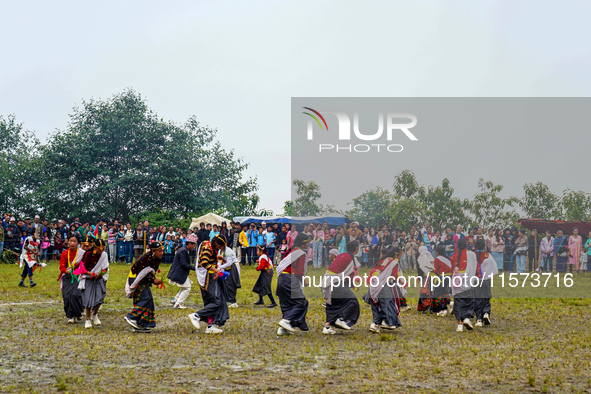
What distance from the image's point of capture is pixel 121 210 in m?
40.5

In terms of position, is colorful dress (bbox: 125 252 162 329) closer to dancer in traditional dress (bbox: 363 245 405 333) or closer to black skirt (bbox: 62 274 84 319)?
black skirt (bbox: 62 274 84 319)

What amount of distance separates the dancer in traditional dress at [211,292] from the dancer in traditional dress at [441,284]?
4.50 metres

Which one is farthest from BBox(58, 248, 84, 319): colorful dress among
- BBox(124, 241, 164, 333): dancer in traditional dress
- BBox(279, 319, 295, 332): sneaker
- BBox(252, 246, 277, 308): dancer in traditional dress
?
BBox(252, 246, 277, 308): dancer in traditional dress

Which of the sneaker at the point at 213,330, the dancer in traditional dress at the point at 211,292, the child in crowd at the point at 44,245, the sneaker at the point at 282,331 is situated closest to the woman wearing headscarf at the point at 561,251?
the sneaker at the point at 282,331

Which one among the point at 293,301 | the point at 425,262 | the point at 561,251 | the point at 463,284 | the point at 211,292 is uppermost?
the point at 561,251

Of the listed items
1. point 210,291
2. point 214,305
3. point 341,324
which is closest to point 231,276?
point 210,291

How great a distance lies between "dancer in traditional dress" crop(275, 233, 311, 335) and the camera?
10695 millimetres

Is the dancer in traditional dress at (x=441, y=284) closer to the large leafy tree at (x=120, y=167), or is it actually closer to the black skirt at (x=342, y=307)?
the black skirt at (x=342, y=307)

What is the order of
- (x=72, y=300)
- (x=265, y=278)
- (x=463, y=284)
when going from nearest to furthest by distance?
1. (x=463, y=284)
2. (x=72, y=300)
3. (x=265, y=278)

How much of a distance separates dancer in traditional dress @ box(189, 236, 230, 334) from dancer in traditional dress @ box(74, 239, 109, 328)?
176 cm

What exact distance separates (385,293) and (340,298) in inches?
33.0

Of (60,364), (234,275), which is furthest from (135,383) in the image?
(234,275)

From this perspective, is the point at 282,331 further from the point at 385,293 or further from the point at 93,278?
the point at 93,278

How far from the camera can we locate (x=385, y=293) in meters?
11.2
